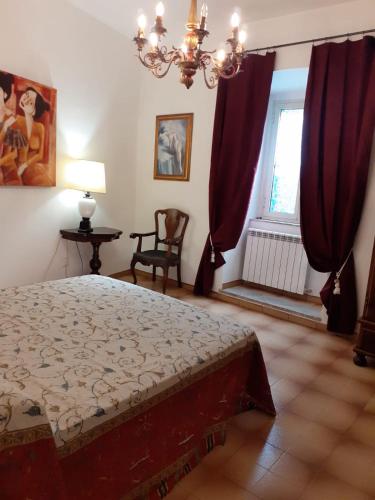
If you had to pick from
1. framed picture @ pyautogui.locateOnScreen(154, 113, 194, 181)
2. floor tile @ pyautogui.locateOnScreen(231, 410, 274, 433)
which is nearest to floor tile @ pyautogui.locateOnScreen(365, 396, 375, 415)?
floor tile @ pyautogui.locateOnScreen(231, 410, 274, 433)

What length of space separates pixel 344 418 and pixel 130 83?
4191 mm

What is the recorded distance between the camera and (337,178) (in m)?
3.24

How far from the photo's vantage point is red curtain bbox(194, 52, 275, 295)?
3.65 meters

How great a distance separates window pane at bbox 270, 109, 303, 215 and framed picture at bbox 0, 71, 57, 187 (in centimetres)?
251

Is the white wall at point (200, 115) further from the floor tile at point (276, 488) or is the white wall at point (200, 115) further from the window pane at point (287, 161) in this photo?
the floor tile at point (276, 488)

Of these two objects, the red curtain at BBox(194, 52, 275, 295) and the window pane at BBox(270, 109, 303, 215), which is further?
the window pane at BBox(270, 109, 303, 215)

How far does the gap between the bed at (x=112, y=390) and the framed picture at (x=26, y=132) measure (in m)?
1.63

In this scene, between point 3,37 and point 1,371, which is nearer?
point 1,371

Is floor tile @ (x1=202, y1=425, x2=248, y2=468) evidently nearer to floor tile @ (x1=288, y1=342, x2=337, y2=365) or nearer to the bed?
the bed

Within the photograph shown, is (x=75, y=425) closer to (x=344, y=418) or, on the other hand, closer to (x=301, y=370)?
(x=344, y=418)

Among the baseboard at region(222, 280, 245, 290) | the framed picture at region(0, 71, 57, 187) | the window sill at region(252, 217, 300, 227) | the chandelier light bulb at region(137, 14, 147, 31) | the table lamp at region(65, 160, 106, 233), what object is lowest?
the baseboard at region(222, 280, 245, 290)

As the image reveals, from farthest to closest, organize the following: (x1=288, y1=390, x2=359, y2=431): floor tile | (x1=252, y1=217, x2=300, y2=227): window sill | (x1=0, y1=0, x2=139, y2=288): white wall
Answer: (x1=252, y1=217, x2=300, y2=227): window sill, (x1=0, y1=0, x2=139, y2=288): white wall, (x1=288, y1=390, x2=359, y2=431): floor tile

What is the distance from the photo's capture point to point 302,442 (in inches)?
77.9

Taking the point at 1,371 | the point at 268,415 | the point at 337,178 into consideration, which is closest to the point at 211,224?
the point at 337,178
